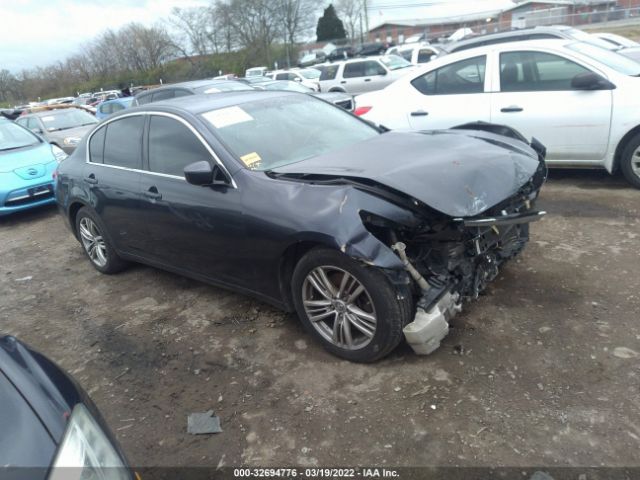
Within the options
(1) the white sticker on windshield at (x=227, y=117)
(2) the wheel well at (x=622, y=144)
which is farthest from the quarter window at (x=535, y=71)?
(1) the white sticker on windshield at (x=227, y=117)

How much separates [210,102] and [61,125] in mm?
9191

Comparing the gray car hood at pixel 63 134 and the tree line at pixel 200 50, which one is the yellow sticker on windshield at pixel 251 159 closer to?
the gray car hood at pixel 63 134

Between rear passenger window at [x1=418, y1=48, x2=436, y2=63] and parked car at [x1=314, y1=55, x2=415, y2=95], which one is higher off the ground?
rear passenger window at [x1=418, y1=48, x2=436, y2=63]

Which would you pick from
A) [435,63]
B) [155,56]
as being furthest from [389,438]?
[155,56]

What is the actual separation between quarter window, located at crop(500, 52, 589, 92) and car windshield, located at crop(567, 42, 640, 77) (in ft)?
0.94

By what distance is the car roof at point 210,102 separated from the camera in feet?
13.1

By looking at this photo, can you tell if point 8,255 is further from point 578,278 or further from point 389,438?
point 578,278

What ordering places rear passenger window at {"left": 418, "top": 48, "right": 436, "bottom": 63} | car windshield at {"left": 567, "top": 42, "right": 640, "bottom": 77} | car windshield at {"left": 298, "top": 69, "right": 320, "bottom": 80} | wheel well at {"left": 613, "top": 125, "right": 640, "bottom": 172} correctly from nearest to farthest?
1. wheel well at {"left": 613, "top": 125, "right": 640, "bottom": 172}
2. car windshield at {"left": 567, "top": 42, "right": 640, "bottom": 77}
3. rear passenger window at {"left": 418, "top": 48, "right": 436, "bottom": 63}
4. car windshield at {"left": 298, "top": 69, "right": 320, "bottom": 80}

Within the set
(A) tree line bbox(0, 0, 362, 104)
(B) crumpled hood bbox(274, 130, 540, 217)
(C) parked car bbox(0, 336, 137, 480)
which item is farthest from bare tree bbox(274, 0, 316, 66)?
(C) parked car bbox(0, 336, 137, 480)

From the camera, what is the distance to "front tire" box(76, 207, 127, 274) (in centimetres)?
499

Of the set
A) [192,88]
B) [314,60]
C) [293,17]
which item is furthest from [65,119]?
[293,17]

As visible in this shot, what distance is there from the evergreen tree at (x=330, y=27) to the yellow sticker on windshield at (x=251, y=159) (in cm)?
6424

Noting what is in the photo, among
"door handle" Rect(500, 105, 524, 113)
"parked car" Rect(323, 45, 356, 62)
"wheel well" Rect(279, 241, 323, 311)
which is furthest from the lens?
"parked car" Rect(323, 45, 356, 62)

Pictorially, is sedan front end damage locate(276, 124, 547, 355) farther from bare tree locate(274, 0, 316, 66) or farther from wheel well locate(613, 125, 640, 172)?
bare tree locate(274, 0, 316, 66)
